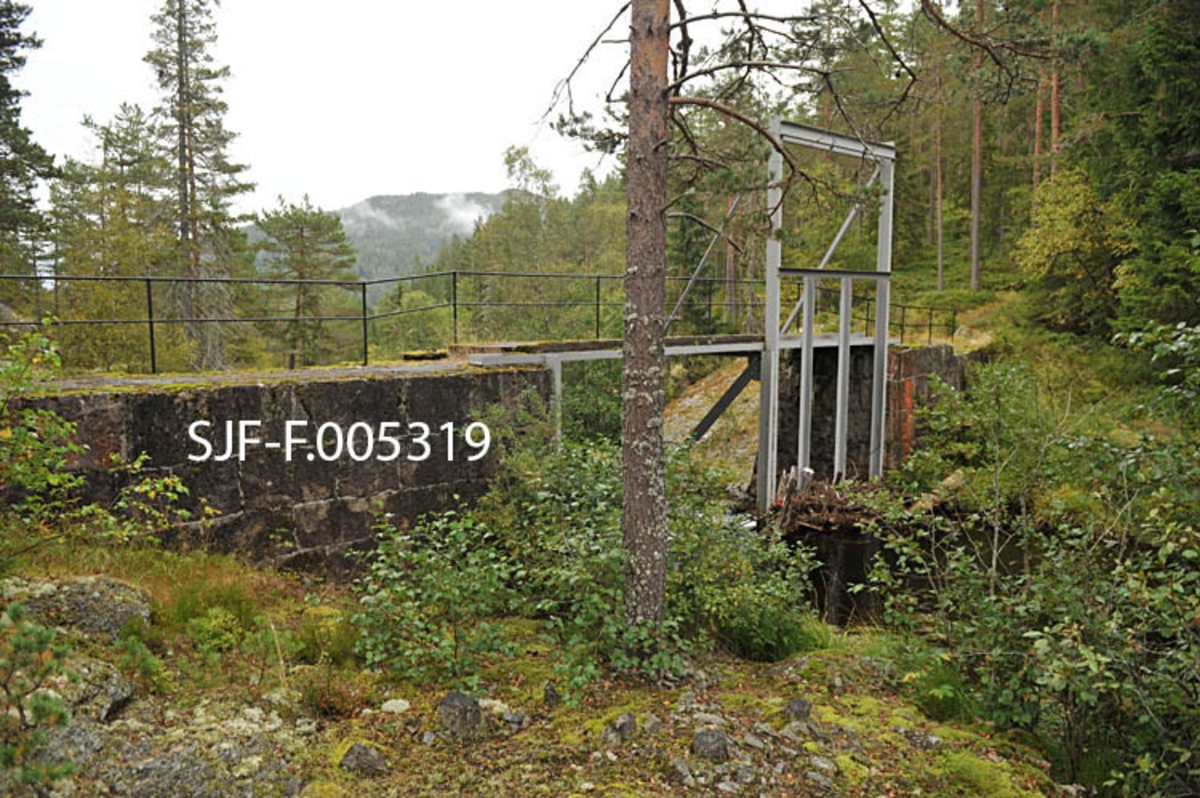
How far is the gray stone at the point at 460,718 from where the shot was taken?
3.98 m

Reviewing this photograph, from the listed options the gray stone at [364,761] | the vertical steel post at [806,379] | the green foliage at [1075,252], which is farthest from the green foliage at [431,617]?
the green foliage at [1075,252]

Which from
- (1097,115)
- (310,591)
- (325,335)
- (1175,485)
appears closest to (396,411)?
(310,591)

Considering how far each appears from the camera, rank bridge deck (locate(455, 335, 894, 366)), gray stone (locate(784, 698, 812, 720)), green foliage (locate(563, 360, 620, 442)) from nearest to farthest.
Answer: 1. gray stone (locate(784, 698, 812, 720))
2. bridge deck (locate(455, 335, 894, 366))
3. green foliage (locate(563, 360, 620, 442))

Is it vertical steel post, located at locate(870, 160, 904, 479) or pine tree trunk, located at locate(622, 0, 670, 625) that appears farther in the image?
vertical steel post, located at locate(870, 160, 904, 479)

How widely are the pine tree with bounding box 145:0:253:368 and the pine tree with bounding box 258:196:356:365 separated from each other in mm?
5138

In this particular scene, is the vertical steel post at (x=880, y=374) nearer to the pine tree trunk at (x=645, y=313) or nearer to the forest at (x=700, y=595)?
the forest at (x=700, y=595)

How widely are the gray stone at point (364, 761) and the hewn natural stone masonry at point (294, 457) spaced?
3.31m

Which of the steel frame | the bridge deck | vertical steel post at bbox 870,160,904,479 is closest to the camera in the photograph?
the bridge deck

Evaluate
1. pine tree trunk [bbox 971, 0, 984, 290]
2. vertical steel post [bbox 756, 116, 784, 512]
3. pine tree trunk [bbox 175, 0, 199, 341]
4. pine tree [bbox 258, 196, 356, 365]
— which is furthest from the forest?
pine tree [bbox 258, 196, 356, 365]

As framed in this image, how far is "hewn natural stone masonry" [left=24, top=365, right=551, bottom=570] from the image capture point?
235 inches

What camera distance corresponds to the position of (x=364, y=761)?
143 inches

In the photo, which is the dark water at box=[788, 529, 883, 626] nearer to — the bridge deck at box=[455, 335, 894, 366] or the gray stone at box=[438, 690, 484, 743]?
the bridge deck at box=[455, 335, 894, 366]

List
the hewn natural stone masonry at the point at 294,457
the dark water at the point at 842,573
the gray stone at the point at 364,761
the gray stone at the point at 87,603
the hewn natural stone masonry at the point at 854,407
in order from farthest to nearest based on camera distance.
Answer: the hewn natural stone masonry at the point at 854,407 < the dark water at the point at 842,573 < the hewn natural stone masonry at the point at 294,457 < the gray stone at the point at 87,603 < the gray stone at the point at 364,761

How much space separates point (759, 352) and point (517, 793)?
10614mm
